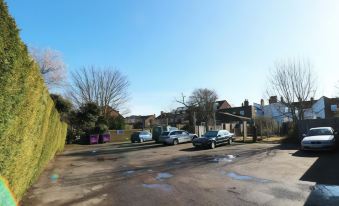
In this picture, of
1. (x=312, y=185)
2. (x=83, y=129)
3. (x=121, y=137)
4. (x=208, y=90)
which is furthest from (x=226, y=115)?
(x=312, y=185)

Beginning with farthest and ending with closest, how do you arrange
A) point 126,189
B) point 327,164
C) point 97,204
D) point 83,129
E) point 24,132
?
point 83,129 → point 327,164 → point 126,189 → point 97,204 → point 24,132

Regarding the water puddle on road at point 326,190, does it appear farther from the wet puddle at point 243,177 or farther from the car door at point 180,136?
the car door at point 180,136

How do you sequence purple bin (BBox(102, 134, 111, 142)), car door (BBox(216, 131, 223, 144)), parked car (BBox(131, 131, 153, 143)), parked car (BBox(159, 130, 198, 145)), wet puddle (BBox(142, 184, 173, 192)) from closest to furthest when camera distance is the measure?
wet puddle (BBox(142, 184, 173, 192)) → car door (BBox(216, 131, 223, 144)) → parked car (BBox(159, 130, 198, 145)) → parked car (BBox(131, 131, 153, 143)) → purple bin (BBox(102, 134, 111, 142))

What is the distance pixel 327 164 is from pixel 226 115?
57089 millimetres

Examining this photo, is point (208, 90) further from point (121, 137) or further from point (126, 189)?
point (126, 189)

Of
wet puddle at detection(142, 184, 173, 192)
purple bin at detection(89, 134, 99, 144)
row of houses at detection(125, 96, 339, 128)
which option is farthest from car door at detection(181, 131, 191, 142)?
row of houses at detection(125, 96, 339, 128)

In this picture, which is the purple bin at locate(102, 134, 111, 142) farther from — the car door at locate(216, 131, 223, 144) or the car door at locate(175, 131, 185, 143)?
the car door at locate(216, 131, 223, 144)

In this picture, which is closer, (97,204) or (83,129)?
(97,204)

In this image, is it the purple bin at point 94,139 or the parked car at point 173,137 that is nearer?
the parked car at point 173,137

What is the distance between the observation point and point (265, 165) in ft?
47.0

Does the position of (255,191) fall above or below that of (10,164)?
below

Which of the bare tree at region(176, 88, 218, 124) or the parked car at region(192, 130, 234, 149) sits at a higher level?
the bare tree at region(176, 88, 218, 124)

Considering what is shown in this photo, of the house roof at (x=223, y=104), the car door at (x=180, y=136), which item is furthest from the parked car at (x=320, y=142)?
the house roof at (x=223, y=104)

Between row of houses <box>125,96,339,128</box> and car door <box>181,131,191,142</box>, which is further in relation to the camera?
row of houses <box>125,96,339,128</box>
